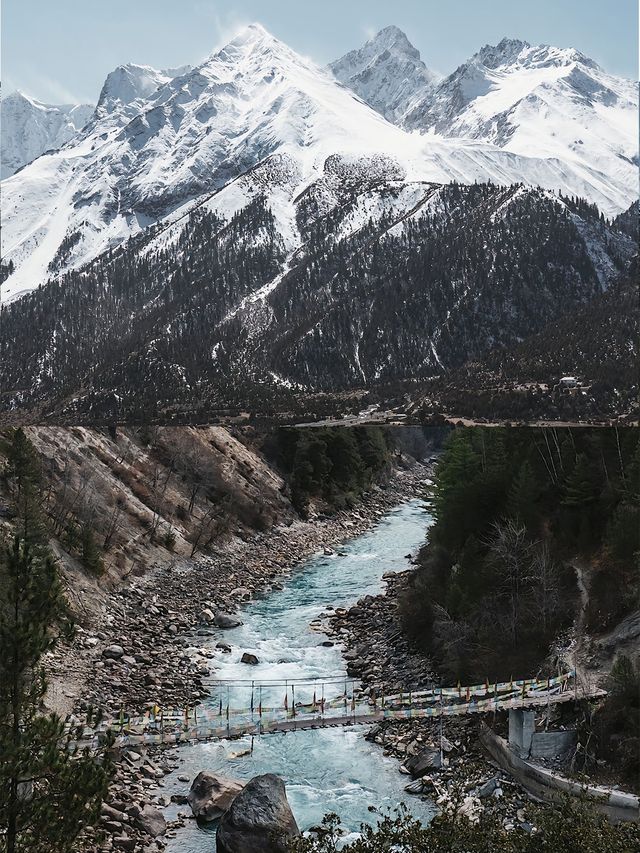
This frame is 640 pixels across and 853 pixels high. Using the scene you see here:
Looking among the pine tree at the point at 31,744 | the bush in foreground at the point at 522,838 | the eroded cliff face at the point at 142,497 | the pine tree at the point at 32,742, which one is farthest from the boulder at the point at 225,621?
the bush in foreground at the point at 522,838

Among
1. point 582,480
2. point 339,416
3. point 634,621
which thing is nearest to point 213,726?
point 634,621

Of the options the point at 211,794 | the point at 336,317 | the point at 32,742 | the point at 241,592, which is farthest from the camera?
the point at 336,317

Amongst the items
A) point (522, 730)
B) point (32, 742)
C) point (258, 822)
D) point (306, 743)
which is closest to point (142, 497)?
point (306, 743)

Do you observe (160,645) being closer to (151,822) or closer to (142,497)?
(151,822)

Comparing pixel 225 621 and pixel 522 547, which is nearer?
pixel 522 547

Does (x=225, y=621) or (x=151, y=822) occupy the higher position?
(x=225, y=621)

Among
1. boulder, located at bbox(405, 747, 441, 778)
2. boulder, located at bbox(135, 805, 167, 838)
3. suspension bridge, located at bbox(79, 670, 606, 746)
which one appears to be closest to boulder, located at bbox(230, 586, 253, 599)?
suspension bridge, located at bbox(79, 670, 606, 746)

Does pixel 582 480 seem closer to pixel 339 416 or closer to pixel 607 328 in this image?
pixel 339 416

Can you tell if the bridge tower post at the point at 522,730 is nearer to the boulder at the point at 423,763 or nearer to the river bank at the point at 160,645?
the boulder at the point at 423,763
